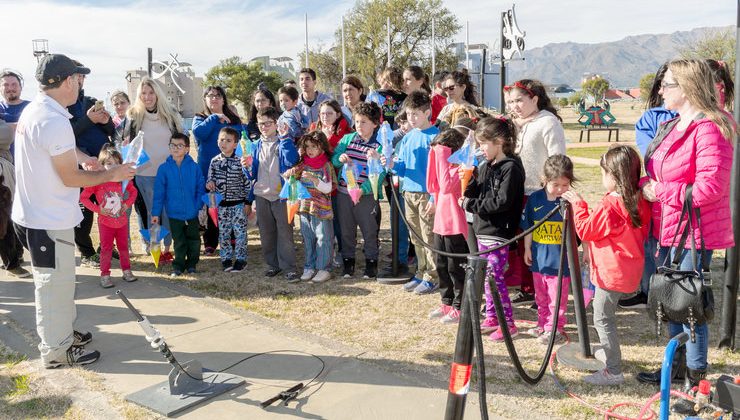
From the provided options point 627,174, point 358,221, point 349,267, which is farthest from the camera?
point 349,267

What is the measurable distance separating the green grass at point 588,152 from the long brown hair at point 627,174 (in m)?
13.9

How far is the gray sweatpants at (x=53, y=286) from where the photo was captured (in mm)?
4055

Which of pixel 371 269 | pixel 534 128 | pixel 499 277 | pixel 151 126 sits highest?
pixel 151 126

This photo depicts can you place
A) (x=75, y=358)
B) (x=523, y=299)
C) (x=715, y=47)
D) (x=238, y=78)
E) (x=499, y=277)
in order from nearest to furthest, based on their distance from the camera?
(x=75, y=358), (x=499, y=277), (x=523, y=299), (x=715, y=47), (x=238, y=78)

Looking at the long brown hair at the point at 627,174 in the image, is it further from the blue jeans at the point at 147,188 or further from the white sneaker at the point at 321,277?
the blue jeans at the point at 147,188

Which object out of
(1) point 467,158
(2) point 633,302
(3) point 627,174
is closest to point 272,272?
(1) point 467,158

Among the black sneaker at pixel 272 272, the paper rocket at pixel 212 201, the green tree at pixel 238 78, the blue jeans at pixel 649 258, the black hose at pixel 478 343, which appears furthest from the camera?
the green tree at pixel 238 78

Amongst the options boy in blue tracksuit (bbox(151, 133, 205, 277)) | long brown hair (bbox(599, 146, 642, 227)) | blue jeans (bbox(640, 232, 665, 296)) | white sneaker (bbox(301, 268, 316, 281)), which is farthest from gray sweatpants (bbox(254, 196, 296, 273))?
long brown hair (bbox(599, 146, 642, 227))

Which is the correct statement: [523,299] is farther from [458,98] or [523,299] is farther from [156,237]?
[156,237]

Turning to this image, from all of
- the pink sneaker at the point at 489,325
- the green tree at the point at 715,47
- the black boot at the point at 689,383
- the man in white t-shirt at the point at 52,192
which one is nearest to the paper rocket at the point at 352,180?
the pink sneaker at the point at 489,325

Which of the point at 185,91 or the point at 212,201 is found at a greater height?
the point at 185,91

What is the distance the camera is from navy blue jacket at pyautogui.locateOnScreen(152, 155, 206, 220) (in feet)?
21.1

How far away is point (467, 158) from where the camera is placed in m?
4.71

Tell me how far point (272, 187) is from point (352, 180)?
0.94 metres
